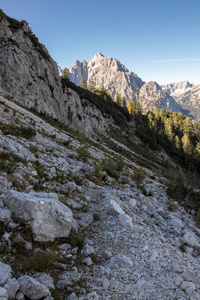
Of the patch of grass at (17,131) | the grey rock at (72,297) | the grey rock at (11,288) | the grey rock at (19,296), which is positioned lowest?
the grey rock at (72,297)

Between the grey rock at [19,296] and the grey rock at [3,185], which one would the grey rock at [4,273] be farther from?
the grey rock at [3,185]

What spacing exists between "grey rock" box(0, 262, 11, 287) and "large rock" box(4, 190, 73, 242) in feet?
3.39

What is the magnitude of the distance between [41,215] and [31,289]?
5.59 feet

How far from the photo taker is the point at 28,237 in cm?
396

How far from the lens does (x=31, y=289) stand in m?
2.84

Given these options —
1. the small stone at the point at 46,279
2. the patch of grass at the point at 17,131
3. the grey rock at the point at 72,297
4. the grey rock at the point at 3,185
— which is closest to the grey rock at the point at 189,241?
the grey rock at the point at 72,297

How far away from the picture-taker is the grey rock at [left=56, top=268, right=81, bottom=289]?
11.1 ft

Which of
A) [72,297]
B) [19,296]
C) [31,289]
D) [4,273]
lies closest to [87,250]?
[72,297]

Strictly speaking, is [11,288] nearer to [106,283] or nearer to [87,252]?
[106,283]

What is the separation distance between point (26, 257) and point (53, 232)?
91cm

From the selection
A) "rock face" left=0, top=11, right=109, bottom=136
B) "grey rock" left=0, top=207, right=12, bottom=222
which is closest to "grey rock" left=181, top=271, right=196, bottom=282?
"grey rock" left=0, top=207, right=12, bottom=222

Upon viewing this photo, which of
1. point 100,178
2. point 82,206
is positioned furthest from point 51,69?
point 82,206

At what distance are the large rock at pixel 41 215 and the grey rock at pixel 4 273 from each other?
1.03 m

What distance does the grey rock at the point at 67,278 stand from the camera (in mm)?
3369
